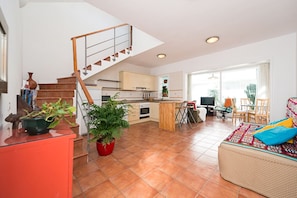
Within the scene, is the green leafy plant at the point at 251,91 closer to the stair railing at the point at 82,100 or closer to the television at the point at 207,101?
the television at the point at 207,101

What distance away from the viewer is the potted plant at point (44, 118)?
31.4 inches

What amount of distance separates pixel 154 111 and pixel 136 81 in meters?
A: 1.48

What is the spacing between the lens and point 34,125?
80 cm

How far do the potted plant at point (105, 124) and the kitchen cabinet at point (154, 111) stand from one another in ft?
9.45

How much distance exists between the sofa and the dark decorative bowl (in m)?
1.93

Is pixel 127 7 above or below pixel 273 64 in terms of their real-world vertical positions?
above

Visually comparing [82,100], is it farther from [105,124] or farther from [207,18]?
[207,18]

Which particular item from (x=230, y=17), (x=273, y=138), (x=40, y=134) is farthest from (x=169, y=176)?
(x=230, y=17)

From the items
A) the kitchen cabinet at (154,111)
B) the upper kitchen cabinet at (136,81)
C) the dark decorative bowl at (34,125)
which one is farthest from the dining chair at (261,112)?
the dark decorative bowl at (34,125)

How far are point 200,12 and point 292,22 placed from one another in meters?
1.92

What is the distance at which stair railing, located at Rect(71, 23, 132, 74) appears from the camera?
12.8 feet

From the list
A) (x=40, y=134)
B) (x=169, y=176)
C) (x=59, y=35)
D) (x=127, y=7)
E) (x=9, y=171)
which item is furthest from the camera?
(x=59, y=35)

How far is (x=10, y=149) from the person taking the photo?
64cm

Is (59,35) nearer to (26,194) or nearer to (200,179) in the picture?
(26,194)
